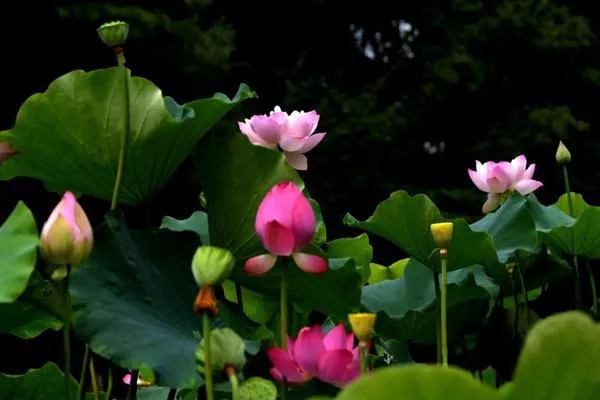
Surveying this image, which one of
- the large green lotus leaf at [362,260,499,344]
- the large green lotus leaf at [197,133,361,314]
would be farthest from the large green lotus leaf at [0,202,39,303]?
the large green lotus leaf at [362,260,499,344]

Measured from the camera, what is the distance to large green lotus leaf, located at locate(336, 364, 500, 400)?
23 cm

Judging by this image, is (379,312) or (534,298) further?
(534,298)

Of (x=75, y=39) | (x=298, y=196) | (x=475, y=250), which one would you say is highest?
(x=298, y=196)

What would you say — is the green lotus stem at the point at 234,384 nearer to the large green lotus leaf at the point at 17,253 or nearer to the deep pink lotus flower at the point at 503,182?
the large green lotus leaf at the point at 17,253

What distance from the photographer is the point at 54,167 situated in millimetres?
539

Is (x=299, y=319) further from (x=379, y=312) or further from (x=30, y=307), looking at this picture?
(x=30, y=307)

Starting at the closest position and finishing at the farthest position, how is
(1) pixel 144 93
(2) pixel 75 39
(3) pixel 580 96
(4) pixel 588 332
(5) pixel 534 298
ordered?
1. (4) pixel 588 332
2. (1) pixel 144 93
3. (5) pixel 534 298
4. (2) pixel 75 39
5. (3) pixel 580 96

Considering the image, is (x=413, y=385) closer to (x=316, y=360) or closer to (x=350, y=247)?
(x=316, y=360)

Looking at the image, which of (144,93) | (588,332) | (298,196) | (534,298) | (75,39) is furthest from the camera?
(75,39)

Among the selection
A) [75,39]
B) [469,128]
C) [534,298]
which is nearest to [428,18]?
[469,128]

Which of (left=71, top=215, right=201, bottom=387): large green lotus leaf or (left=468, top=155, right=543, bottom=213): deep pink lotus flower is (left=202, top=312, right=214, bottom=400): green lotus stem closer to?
(left=71, top=215, right=201, bottom=387): large green lotus leaf

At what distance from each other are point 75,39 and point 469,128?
9.24 ft

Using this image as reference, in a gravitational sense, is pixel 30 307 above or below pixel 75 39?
above

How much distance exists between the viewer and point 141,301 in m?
0.48
